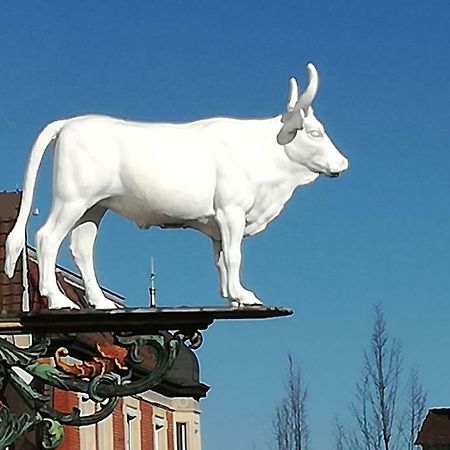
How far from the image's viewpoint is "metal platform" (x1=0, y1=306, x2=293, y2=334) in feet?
19.8

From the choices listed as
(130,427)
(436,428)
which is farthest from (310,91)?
(436,428)

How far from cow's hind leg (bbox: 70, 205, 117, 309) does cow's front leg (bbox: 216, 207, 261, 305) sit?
560mm

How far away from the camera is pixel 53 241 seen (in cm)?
637

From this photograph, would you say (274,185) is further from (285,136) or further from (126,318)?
(126,318)

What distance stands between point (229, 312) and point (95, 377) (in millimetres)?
661

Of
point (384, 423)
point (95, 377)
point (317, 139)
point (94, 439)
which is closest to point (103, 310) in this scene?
point (95, 377)

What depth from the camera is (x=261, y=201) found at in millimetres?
6527

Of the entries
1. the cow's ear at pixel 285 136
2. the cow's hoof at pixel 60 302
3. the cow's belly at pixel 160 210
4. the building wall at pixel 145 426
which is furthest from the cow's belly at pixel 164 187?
the building wall at pixel 145 426

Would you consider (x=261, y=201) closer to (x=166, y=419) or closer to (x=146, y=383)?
(x=146, y=383)

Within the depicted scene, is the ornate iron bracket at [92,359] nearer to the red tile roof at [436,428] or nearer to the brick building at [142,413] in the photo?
the brick building at [142,413]

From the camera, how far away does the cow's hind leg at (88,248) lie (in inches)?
255

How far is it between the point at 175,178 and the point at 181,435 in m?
32.8

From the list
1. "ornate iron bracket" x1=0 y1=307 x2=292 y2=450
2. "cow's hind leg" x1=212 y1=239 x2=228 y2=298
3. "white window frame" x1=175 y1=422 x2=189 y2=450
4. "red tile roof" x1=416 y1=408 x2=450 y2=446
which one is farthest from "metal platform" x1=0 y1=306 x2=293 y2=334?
"red tile roof" x1=416 y1=408 x2=450 y2=446

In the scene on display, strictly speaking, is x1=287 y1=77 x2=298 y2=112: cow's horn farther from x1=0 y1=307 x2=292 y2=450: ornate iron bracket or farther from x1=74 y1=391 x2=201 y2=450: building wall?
x1=74 y1=391 x2=201 y2=450: building wall
